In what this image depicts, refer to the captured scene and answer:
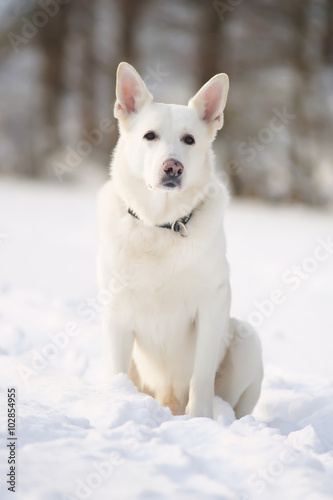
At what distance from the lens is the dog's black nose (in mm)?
2455

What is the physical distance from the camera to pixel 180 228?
2.58 metres

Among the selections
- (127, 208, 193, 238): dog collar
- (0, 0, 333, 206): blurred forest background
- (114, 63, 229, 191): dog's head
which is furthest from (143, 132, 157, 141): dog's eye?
(0, 0, 333, 206): blurred forest background

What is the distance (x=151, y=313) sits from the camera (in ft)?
8.36

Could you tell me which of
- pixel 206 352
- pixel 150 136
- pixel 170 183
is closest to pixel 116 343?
pixel 206 352

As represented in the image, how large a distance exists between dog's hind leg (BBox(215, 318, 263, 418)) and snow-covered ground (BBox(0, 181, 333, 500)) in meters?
0.11

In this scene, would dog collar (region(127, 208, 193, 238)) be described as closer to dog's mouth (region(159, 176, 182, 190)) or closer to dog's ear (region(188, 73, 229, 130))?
dog's mouth (region(159, 176, 182, 190))

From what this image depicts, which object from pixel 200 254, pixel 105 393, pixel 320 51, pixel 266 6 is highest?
pixel 266 6

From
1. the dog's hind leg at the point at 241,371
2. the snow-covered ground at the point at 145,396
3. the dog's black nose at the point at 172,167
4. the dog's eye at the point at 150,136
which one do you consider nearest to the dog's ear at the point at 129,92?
the dog's eye at the point at 150,136

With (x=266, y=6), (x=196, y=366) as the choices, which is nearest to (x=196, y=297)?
A: (x=196, y=366)

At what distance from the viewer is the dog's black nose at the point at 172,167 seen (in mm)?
2455

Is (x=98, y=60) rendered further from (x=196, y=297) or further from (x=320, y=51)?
(x=196, y=297)

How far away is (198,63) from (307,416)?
35.9ft

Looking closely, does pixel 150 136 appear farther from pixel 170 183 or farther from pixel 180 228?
pixel 180 228

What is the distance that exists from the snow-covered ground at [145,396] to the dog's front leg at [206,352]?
0.17 m
